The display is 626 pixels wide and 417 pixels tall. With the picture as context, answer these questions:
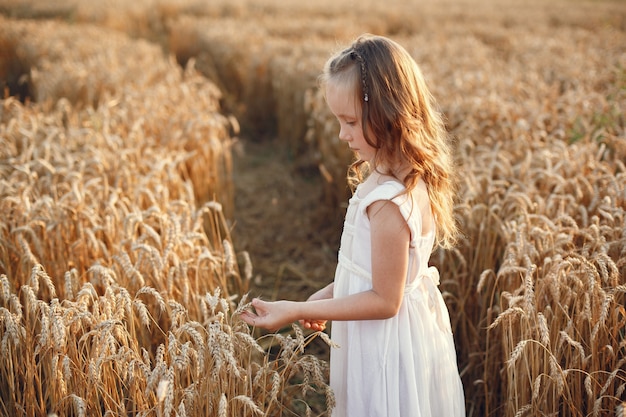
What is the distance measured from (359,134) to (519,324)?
3.56 feet

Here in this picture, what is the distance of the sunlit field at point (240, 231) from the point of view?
5.80 feet

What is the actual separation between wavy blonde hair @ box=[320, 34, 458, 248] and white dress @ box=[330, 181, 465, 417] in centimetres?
8

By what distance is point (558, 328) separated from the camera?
197 centimetres

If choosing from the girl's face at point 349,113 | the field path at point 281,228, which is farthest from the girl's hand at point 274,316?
the field path at point 281,228

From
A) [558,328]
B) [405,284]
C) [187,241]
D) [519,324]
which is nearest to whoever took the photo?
[405,284]

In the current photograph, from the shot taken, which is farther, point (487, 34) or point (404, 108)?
point (487, 34)

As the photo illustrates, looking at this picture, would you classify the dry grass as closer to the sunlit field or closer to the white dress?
the sunlit field

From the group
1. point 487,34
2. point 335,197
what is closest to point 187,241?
point 335,197

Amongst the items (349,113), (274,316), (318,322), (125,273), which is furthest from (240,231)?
(349,113)

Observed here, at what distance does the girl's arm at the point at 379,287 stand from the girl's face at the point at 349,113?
178 mm

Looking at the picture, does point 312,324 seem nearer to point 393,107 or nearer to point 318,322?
point 318,322

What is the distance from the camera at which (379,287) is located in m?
1.54

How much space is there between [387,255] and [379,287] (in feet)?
0.31

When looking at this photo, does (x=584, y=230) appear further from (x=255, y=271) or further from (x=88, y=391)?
(x=255, y=271)
